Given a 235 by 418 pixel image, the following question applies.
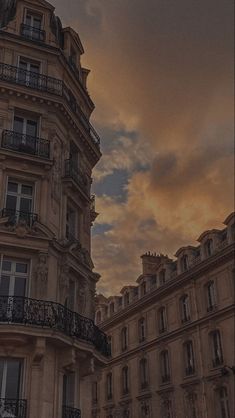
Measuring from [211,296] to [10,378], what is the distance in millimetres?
20021

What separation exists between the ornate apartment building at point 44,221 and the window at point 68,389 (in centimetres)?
4

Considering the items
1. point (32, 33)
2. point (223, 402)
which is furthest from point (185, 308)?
point (32, 33)

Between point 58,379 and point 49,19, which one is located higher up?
point 49,19

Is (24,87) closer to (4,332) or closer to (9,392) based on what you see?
(4,332)

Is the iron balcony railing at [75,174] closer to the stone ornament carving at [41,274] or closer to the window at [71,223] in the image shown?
the window at [71,223]

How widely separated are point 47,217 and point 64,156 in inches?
139

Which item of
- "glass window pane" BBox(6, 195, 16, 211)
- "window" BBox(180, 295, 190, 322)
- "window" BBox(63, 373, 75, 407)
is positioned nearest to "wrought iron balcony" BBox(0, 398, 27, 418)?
"window" BBox(63, 373, 75, 407)

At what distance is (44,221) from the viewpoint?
2022 centimetres

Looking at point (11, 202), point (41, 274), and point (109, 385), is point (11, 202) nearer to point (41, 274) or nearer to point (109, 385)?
point (41, 274)

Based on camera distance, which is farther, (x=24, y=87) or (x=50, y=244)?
(x=24, y=87)

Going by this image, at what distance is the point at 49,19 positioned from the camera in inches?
984

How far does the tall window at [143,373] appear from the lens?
39.9 metres

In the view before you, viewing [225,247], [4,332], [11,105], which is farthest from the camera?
[225,247]

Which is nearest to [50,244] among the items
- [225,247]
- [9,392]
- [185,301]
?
[9,392]
